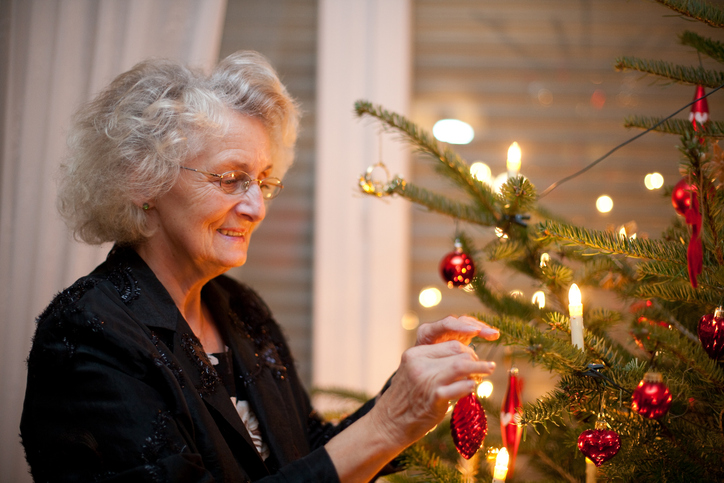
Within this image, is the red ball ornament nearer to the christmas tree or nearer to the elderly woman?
the christmas tree

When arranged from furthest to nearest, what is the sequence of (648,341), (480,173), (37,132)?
(37,132) → (480,173) → (648,341)

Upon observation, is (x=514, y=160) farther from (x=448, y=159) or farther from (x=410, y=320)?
(x=410, y=320)

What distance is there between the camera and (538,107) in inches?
77.5

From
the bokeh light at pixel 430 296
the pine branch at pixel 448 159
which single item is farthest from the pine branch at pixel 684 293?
the bokeh light at pixel 430 296

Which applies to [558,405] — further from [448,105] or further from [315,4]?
[315,4]

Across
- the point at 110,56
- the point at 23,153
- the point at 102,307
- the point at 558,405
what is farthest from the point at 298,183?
the point at 558,405

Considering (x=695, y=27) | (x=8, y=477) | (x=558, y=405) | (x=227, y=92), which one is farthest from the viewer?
(x=695, y=27)

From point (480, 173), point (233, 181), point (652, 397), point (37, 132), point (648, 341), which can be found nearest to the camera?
point (652, 397)

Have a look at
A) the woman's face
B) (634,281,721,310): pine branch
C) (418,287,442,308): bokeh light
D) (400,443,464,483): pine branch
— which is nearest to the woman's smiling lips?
the woman's face

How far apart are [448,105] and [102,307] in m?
1.48

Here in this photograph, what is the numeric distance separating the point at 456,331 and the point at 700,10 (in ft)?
2.10

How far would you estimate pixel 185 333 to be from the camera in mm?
1068

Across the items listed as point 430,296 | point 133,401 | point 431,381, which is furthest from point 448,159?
point 430,296

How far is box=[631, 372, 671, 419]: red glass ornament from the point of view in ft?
2.10
